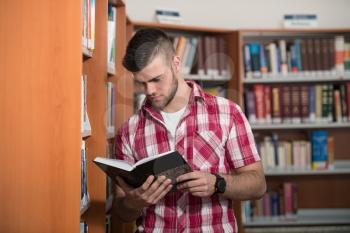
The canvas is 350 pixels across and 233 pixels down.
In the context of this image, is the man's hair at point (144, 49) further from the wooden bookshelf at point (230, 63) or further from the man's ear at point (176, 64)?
the wooden bookshelf at point (230, 63)

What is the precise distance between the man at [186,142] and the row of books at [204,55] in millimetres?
1838

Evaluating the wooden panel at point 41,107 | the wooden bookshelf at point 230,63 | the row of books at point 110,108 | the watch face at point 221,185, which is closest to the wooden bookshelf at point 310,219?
the wooden bookshelf at point 230,63

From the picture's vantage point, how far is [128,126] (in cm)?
172

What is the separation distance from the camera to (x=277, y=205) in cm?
363

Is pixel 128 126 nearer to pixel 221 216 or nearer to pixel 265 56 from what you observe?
pixel 221 216

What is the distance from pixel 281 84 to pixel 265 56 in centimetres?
32

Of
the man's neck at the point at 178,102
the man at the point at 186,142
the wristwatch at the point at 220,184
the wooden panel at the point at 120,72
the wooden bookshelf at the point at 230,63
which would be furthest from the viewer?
the wooden bookshelf at the point at 230,63

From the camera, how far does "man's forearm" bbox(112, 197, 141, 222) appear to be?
1610 mm

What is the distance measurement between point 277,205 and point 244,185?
226 cm

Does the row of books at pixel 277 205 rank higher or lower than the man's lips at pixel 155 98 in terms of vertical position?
lower

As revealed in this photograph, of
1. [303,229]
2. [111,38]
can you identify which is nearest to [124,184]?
[111,38]

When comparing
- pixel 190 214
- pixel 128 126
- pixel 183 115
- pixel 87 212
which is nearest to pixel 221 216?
pixel 190 214

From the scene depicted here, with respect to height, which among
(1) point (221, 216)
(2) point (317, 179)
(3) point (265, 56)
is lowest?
(2) point (317, 179)

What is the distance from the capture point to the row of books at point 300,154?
11.7 feet
